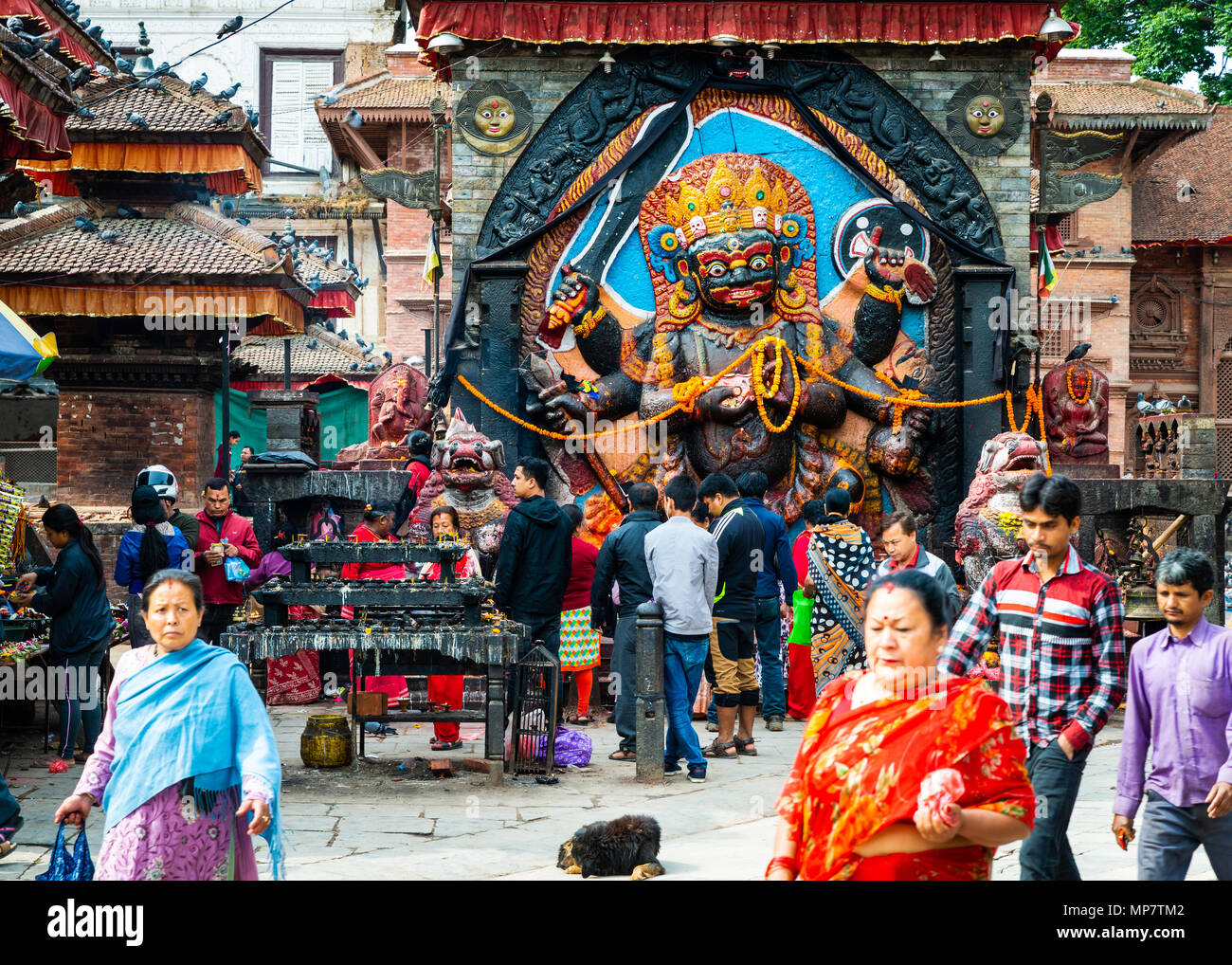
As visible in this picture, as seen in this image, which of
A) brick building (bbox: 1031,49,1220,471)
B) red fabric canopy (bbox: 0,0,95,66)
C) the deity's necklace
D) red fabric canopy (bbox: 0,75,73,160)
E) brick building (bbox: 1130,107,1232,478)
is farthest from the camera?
brick building (bbox: 1130,107,1232,478)

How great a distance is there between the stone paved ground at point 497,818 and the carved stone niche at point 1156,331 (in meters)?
22.9

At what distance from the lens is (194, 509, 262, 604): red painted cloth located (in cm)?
1059

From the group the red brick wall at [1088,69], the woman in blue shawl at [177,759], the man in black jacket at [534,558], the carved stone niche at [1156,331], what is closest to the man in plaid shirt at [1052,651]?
the woman in blue shawl at [177,759]

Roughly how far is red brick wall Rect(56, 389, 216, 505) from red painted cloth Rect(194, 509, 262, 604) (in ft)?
23.5

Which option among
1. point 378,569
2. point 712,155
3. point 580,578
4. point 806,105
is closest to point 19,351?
point 378,569

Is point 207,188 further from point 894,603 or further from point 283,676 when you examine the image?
point 894,603

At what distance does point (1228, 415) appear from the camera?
103 ft

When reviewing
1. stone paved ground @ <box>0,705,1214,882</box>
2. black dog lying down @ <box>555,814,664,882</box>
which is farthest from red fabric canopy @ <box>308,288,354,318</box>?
black dog lying down @ <box>555,814,664,882</box>

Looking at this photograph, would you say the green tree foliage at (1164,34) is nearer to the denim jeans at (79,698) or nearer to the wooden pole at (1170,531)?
the wooden pole at (1170,531)

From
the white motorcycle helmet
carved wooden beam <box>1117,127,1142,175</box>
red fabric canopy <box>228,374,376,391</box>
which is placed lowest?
the white motorcycle helmet

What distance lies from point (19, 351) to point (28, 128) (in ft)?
7.72

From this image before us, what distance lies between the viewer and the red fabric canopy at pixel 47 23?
470 inches

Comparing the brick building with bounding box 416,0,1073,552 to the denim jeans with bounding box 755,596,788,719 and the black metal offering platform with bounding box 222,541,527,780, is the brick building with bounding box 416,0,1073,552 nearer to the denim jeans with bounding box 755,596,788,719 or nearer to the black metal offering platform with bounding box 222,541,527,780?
the denim jeans with bounding box 755,596,788,719
